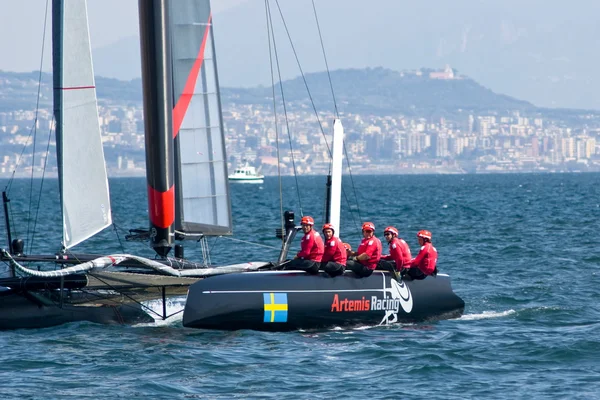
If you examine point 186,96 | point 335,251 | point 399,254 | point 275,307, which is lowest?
point 275,307

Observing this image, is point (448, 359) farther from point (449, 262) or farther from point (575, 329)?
point (449, 262)

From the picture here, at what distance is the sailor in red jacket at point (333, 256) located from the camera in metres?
13.7

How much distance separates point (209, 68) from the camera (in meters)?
15.6

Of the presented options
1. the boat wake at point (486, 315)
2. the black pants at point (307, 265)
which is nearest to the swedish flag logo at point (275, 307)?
the black pants at point (307, 265)

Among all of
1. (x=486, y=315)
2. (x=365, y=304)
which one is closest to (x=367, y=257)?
(x=365, y=304)

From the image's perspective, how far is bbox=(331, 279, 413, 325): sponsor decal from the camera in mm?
13758

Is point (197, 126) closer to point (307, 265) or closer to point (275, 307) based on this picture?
point (307, 265)

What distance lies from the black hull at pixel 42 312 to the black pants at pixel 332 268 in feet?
8.37

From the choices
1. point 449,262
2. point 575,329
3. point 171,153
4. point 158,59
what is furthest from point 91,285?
point 449,262

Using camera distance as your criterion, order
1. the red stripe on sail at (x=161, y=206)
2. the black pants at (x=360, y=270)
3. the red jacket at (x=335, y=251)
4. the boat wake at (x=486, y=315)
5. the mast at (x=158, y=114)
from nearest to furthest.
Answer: the red jacket at (x=335, y=251), the black pants at (x=360, y=270), the mast at (x=158, y=114), the red stripe on sail at (x=161, y=206), the boat wake at (x=486, y=315)

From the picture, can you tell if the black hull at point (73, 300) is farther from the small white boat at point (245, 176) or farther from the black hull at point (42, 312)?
the small white boat at point (245, 176)

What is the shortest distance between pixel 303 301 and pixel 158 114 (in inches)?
117

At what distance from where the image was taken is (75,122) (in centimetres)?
1375

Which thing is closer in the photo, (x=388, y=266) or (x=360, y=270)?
(x=360, y=270)
